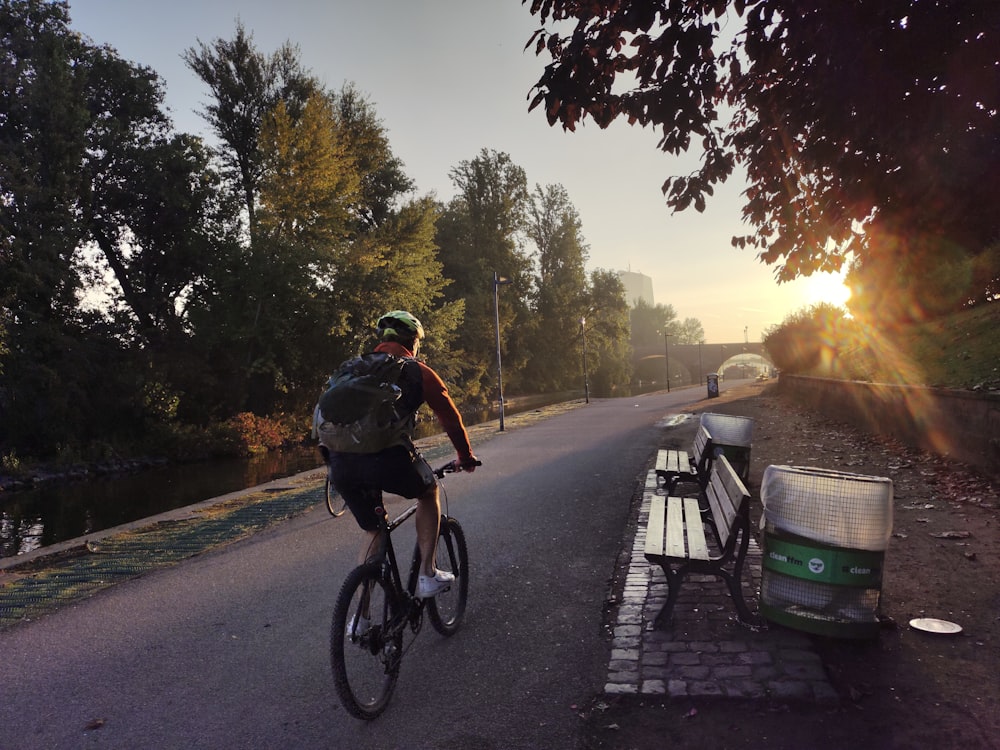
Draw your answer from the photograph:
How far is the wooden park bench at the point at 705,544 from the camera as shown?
4011 mm

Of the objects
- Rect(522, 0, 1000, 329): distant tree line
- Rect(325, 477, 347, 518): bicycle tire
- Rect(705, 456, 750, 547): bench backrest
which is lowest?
Rect(325, 477, 347, 518): bicycle tire

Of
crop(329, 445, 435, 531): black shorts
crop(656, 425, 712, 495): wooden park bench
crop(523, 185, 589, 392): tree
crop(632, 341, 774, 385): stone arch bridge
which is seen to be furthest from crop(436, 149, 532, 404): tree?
crop(632, 341, 774, 385): stone arch bridge

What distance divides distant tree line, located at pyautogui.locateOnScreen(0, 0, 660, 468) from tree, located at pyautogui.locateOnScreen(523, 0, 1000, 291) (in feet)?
70.4

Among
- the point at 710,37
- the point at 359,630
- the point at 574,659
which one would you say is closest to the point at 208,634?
the point at 359,630

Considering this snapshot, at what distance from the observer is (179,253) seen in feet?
103

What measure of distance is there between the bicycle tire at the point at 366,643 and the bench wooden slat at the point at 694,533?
1.92 meters

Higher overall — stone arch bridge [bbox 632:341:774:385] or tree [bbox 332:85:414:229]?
tree [bbox 332:85:414:229]

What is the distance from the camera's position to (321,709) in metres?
3.27

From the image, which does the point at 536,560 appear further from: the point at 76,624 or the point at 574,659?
the point at 76,624

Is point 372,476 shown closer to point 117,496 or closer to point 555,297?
point 117,496

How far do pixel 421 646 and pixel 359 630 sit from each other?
1070 mm

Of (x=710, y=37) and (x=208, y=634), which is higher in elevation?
(x=710, y=37)

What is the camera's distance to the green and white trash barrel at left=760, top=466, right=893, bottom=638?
3619 millimetres

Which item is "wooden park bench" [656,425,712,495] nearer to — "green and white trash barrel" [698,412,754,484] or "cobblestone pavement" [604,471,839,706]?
"green and white trash barrel" [698,412,754,484]
